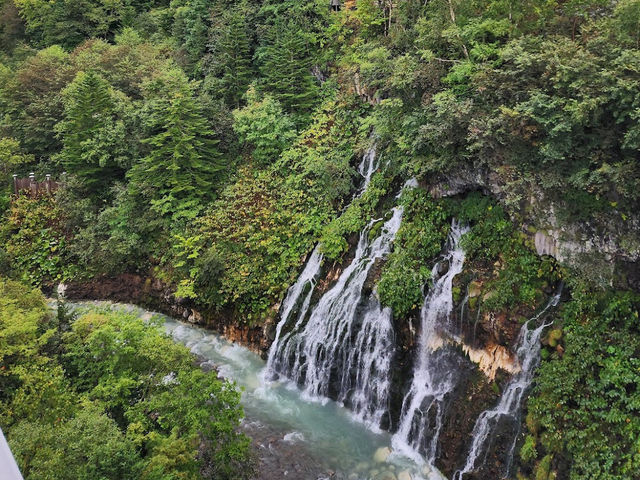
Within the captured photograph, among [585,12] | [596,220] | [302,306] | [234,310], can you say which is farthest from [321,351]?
[585,12]

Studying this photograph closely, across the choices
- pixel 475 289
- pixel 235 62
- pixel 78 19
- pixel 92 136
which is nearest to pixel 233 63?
pixel 235 62

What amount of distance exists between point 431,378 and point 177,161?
12.8m

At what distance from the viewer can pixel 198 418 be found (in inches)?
333

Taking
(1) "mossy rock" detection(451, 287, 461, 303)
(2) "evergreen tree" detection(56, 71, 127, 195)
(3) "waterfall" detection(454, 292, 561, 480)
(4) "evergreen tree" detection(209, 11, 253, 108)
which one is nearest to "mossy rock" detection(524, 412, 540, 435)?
(3) "waterfall" detection(454, 292, 561, 480)

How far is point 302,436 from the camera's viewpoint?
11656 millimetres

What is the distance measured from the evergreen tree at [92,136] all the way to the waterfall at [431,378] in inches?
608

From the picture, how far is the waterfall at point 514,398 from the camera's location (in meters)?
9.74

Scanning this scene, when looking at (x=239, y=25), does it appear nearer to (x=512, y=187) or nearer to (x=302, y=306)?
(x=302, y=306)

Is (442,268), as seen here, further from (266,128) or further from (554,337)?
(266,128)

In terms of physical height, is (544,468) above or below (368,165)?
below

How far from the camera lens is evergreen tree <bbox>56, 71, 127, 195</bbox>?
20.0 meters

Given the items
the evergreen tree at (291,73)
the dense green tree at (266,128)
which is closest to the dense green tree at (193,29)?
the evergreen tree at (291,73)

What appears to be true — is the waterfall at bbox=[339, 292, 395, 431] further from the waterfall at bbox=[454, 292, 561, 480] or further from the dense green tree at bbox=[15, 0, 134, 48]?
the dense green tree at bbox=[15, 0, 134, 48]

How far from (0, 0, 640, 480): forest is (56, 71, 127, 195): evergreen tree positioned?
0.12 m
